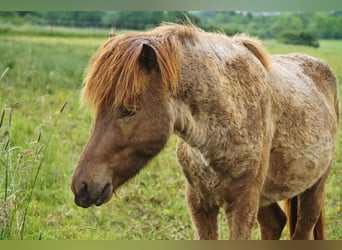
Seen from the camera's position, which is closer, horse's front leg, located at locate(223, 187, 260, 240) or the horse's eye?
the horse's eye

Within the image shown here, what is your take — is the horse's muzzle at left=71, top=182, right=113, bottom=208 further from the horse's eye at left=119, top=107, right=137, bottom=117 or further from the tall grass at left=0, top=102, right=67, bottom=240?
the tall grass at left=0, top=102, right=67, bottom=240

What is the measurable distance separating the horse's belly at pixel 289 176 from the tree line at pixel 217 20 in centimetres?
70

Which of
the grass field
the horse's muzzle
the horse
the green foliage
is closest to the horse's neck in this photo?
the horse

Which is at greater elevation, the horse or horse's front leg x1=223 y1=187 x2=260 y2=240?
the horse

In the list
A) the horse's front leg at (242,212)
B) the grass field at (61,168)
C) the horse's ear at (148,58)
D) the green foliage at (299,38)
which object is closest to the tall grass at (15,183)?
the grass field at (61,168)

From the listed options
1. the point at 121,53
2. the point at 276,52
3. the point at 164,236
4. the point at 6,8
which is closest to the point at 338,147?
the point at 276,52

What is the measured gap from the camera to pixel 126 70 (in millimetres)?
1725

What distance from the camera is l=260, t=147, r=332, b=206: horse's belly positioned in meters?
2.11

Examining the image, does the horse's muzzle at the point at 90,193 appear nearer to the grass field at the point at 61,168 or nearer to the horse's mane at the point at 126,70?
the horse's mane at the point at 126,70

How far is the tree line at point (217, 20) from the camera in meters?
2.75

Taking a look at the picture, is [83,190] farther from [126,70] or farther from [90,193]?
[126,70]

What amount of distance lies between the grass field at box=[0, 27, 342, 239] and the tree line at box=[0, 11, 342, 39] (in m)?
0.09

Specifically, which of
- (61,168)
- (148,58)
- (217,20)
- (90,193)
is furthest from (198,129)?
(61,168)

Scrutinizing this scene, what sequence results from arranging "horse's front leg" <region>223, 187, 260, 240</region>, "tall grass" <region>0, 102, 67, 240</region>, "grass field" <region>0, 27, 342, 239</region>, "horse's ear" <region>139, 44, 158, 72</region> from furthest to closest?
1. "grass field" <region>0, 27, 342, 239</region>
2. "tall grass" <region>0, 102, 67, 240</region>
3. "horse's front leg" <region>223, 187, 260, 240</region>
4. "horse's ear" <region>139, 44, 158, 72</region>
